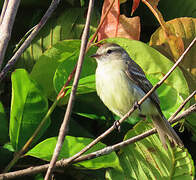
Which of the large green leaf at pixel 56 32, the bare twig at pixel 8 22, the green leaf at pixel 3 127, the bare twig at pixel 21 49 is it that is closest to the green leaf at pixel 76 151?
the green leaf at pixel 3 127

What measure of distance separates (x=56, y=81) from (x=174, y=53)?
1.85ft

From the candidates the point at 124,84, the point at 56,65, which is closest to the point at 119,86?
the point at 124,84

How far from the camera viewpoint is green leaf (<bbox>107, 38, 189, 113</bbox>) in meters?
1.72

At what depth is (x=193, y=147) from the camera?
1905 mm

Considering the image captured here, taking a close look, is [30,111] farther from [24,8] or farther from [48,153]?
[24,8]

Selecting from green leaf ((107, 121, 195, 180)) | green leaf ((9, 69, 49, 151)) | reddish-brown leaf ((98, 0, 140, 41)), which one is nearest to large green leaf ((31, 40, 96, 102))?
green leaf ((9, 69, 49, 151))

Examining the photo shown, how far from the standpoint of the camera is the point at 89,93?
1.81 m

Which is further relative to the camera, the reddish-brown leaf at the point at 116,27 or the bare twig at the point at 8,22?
the reddish-brown leaf at the point at 116,27

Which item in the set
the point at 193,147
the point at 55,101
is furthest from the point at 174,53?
the point at 55,101

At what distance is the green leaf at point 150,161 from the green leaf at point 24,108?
35 centimetres

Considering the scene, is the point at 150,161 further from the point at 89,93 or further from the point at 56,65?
the point at 56,65

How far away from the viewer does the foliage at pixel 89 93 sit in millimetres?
1557

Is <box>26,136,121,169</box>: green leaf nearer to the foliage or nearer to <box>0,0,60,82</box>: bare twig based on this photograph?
the foliage

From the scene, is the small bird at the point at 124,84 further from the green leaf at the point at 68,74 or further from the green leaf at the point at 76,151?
the green leaf at the point at 76,151
